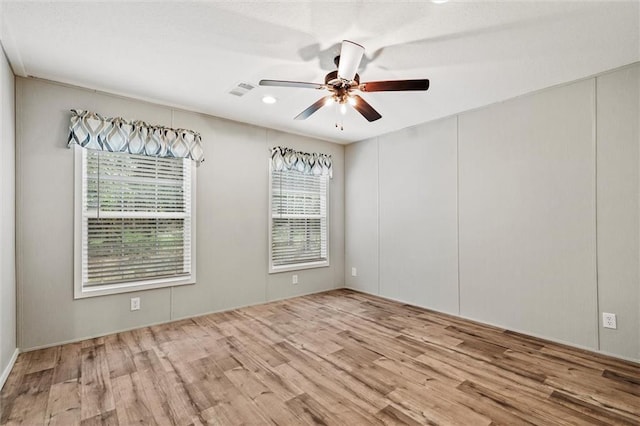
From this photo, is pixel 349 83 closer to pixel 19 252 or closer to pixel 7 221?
pixel 7 221

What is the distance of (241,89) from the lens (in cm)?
310

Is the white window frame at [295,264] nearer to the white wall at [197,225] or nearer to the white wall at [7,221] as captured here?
the white wall at [197,225]

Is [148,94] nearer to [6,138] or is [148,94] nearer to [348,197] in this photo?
[6,138]

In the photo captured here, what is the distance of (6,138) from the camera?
2.41 m

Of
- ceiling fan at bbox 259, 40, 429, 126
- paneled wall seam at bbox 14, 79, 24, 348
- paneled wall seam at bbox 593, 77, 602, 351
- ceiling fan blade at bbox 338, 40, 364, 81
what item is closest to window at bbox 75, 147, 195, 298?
paneled wall seam at bbox 14, 79, 24, 348

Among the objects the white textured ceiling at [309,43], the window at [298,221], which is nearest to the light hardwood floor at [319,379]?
the window at [298,221]

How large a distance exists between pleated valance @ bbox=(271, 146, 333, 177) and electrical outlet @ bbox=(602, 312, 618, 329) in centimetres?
363

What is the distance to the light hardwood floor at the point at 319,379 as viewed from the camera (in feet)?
6.25

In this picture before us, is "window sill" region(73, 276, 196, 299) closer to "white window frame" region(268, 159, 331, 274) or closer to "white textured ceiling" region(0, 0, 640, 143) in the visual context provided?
"white window frame" region(268, 159, 331, 274)

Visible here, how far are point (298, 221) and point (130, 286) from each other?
7.70ft

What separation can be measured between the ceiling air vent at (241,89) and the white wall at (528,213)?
230 cm

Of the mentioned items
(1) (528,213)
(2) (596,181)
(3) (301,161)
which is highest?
(3) (301,161)

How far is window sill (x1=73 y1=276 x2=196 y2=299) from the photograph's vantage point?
9.96ft

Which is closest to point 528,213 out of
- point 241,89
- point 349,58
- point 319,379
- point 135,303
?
point 349,58
